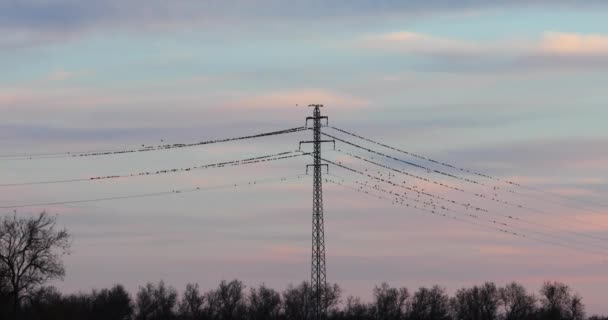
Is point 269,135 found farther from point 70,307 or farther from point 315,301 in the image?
point 70,307

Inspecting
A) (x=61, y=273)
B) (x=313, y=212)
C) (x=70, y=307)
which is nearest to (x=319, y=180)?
(x=313, y=212)

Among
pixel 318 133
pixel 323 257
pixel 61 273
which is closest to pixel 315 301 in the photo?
pixel 323 257

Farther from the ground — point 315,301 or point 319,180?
point 319,180

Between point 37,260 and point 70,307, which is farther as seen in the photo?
point 70,307

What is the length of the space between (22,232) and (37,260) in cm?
395

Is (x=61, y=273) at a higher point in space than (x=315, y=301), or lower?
higher

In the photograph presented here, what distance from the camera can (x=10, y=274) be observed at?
162875 millimetres

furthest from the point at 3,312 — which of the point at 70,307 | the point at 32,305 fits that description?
the point at 70,307

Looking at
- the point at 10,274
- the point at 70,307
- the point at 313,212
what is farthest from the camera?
the point at 70,307

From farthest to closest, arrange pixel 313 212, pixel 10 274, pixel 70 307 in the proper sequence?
pixel 70 307
pixel 10 274
pixel 313 212

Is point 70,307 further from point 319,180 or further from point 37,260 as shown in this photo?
point 319,180

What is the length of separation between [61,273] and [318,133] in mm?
59516

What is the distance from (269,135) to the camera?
115m

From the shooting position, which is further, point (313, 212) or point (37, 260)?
point (37, 260)
